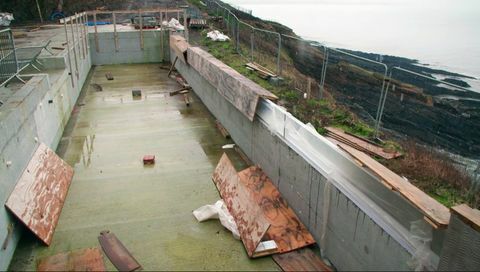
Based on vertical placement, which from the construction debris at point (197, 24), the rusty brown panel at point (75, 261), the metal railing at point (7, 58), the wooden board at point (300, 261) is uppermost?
the construction debris at point (197, 24)

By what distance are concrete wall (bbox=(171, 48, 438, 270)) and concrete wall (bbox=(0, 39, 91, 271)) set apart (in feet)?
13.6

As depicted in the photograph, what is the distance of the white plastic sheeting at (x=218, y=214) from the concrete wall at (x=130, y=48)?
13689 mm

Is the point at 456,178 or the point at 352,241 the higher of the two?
the point at 456,178

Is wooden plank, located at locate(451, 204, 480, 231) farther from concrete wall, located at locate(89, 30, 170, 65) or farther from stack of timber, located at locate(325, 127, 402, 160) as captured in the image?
concrete wall, located at locate(89, 30, 170, 65)

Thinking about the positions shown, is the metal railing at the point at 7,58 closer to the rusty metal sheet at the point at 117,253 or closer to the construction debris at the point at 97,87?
the rusty metal sheet at the point at 117,253

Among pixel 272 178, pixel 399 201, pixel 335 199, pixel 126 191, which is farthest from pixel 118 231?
pixel 399 201

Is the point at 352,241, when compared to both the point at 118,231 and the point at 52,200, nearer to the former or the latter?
the point at 118,231

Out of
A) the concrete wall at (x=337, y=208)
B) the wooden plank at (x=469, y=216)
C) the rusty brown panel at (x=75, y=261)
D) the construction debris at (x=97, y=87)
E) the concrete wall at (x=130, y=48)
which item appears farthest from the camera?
the concrete wall at (x=130, y=48)

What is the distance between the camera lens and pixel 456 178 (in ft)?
15.9

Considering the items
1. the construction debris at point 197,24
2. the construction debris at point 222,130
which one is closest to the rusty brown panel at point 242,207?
the construction debris at point 222,130

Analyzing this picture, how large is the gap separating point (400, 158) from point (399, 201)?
7.20 feet

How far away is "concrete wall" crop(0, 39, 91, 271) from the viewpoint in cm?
494

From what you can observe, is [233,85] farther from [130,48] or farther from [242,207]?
[130,48]

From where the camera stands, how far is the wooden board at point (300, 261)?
4.84m
